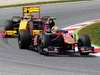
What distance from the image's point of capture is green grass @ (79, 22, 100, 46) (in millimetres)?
17884

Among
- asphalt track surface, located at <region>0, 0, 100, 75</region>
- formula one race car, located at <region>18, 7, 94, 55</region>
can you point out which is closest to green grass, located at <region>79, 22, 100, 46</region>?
formula one race car, located at <region>18, 7, 94, 55</region>

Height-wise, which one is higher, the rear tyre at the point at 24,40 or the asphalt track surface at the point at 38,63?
the rear tyre at the point at 24,40

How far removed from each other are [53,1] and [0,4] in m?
3.23

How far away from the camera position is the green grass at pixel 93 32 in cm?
1788

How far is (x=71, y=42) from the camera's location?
15609mm

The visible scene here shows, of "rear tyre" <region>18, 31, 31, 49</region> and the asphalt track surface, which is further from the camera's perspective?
"rear tyre" <region>18, 31, 31, 49</region>

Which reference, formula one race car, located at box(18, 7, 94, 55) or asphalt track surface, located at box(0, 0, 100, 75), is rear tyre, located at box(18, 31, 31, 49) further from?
asphalt track surface, located at box(0, 0, 100, 75)

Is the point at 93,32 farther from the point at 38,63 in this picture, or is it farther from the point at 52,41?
the point at 38,63

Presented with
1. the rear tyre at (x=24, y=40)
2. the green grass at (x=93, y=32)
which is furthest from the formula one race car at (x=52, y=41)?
the green grass at (x=93, y=32)

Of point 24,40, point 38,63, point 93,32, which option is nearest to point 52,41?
point 24,40

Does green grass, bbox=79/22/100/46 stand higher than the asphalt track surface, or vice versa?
green grass, bbox=79/22/100/46

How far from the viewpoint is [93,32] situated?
64.5ft

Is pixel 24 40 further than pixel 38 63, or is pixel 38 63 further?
pixel 24 40

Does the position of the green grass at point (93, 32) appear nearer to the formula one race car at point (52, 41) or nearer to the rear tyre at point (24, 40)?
the formula one race car at point (52, 41)
